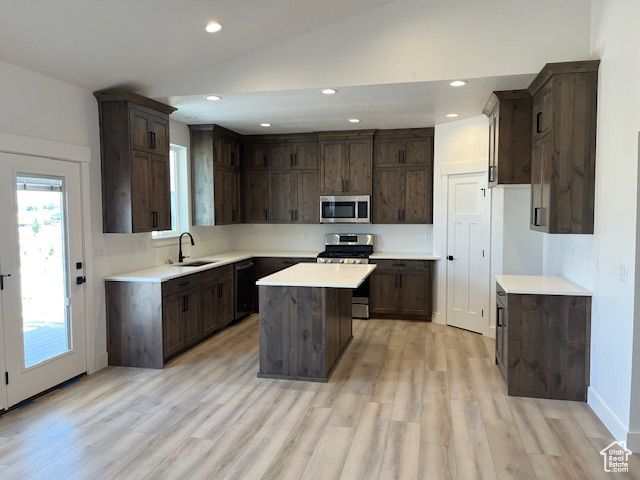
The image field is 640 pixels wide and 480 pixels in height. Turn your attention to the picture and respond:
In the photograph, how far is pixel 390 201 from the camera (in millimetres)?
6637

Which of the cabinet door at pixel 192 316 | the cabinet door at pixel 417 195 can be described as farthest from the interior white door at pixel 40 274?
the cabinet door at pixel 417 195

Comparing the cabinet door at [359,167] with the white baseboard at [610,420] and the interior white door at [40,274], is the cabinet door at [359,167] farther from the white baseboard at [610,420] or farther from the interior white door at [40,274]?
the white baseboard at [610,420]

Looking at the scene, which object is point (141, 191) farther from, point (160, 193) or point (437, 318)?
point (437, 318)

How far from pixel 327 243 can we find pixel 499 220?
8.95 ft

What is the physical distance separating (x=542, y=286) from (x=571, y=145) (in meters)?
1.13

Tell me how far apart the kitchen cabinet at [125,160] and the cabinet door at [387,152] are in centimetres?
319

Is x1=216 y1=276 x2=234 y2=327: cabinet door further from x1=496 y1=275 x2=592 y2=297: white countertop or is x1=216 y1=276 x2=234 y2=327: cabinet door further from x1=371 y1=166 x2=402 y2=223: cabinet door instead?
x1=496 y1=275 x2=592 y2=297: white countertop

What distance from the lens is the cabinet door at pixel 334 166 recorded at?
6.70 metres

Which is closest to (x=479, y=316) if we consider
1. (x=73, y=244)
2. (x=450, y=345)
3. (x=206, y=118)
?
(x=450, y=345)

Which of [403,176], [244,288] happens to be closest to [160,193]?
[244,288]

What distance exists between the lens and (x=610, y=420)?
3135 millimetres

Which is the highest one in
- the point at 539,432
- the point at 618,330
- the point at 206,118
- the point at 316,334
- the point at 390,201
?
the point at 206,118

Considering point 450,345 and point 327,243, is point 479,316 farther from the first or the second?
point 327,243

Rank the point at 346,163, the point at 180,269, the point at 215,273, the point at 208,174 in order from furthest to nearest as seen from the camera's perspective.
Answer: the point at 346,163 → the point at 208,174 → the point at 215,273 → the point at 180,269
